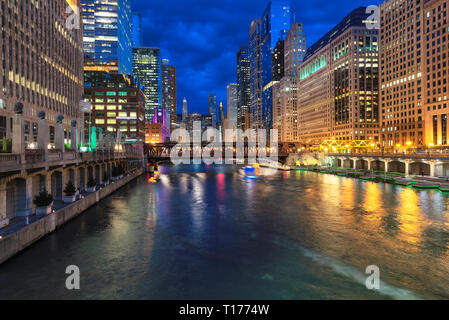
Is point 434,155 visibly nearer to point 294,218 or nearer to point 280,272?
point 294,218

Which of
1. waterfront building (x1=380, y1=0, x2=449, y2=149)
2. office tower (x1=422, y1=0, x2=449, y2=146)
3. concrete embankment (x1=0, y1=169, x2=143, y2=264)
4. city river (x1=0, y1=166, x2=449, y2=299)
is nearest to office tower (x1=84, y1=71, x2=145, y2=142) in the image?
concrete embankment (x1=0, y1=169, x2=143, y2=264)

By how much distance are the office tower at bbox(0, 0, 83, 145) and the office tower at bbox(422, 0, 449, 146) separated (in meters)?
147

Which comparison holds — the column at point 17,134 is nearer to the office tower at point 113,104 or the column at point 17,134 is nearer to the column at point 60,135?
the column at point 60,135

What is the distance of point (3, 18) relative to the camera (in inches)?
2948

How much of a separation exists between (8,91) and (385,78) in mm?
177884

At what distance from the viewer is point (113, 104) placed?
174 metres

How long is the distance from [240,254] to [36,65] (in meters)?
91.6

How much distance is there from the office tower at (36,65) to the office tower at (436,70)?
147 m

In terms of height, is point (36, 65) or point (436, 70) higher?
point (436, 70)

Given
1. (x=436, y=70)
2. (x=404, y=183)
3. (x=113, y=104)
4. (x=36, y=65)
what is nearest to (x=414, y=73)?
(x=436, y=70)

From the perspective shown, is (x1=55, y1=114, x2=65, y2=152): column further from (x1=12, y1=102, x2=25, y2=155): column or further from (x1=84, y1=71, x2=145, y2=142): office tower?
(x1=84, y1=71, x2=145, y2=142): office tower

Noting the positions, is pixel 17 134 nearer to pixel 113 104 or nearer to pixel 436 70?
pixel 113 104

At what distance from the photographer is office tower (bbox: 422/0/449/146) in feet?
430
